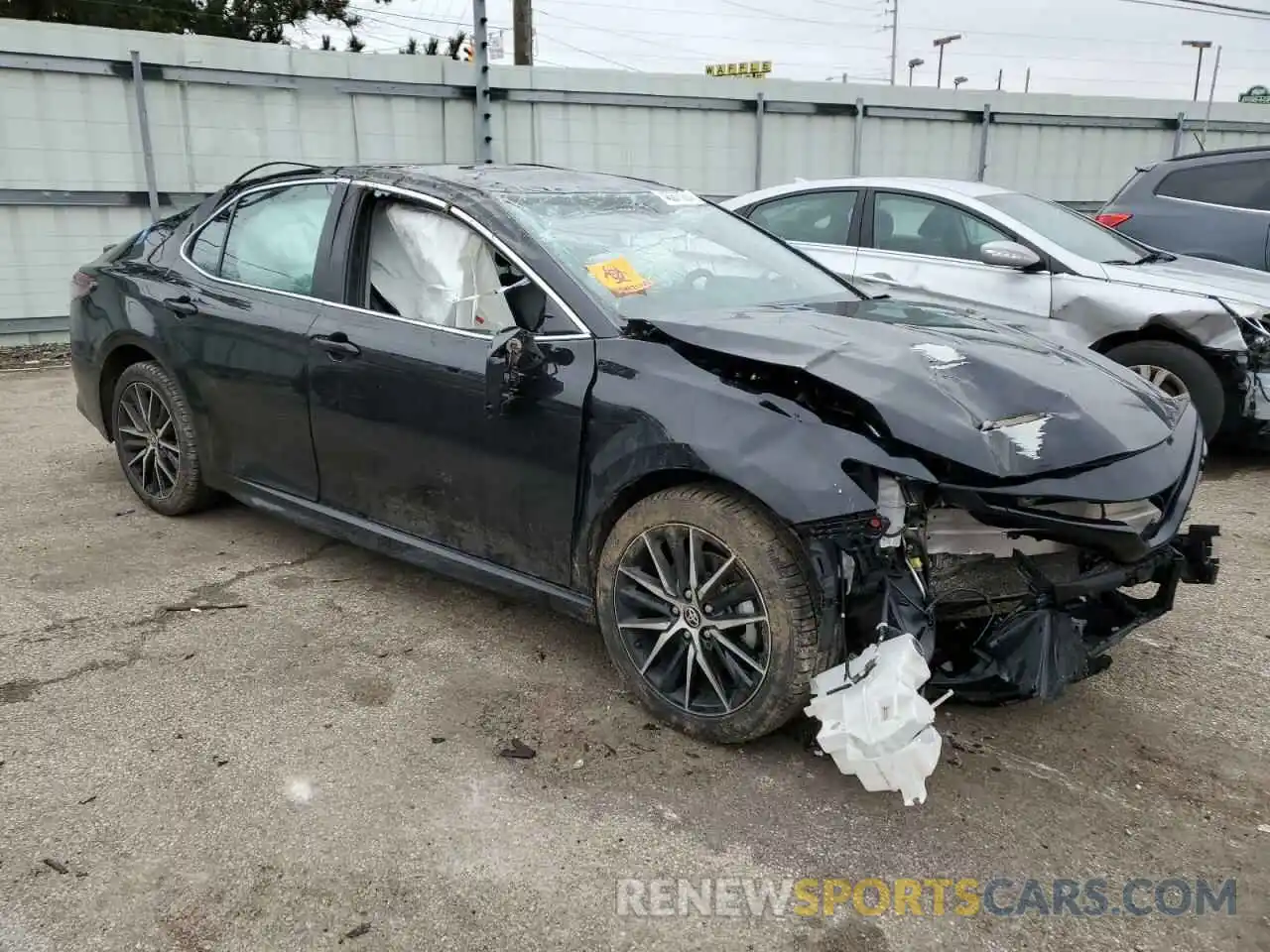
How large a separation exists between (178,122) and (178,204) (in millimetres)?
767

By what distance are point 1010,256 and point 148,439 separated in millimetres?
4667

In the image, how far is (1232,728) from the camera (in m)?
3.04

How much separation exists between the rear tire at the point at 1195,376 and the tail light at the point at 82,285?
5520 mm

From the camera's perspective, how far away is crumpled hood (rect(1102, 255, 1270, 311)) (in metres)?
5.60

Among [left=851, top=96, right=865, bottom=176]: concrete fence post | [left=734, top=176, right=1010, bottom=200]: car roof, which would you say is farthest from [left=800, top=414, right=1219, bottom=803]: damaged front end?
[left=851, top=96, right=865, bottom=176]: concrete fence post

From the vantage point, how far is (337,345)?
366 centimetres

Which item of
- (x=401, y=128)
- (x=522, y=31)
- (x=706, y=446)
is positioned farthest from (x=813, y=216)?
(x=522, y=31)

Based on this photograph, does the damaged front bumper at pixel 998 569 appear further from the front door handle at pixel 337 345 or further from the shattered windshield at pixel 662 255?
the front door handle at pixel 337 345

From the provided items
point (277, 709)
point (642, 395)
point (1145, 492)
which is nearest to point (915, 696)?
point (1145, 492)

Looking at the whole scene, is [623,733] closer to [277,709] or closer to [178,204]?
[277,709]

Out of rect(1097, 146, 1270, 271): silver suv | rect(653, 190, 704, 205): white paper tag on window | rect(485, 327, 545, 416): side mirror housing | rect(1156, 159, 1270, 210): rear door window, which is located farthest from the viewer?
rect(1156, 159, 1270, 210): rear door window

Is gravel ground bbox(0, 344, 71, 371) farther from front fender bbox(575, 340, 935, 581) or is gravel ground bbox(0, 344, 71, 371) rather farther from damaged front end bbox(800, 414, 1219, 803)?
damaged front end bbox(800, 414, 1219, 803)

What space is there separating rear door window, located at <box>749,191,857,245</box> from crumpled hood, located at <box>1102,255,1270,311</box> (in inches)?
65.4

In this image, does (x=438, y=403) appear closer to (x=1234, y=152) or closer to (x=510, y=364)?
(x=510, y=364)
